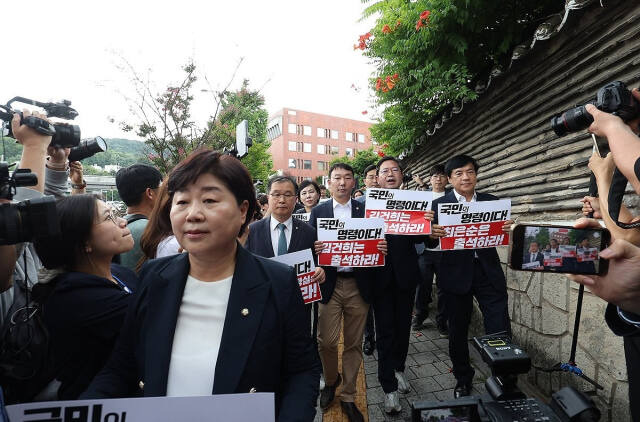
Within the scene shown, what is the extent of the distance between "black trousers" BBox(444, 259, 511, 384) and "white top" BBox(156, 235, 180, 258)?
2678 millimetres

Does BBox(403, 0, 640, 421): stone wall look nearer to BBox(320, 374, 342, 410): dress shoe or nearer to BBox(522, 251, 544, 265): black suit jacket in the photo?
BBox(522, 251, 544, 265): black suit jacket

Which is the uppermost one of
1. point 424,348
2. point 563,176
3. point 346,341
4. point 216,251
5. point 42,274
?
point 563,176

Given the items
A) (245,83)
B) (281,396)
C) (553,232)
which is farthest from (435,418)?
(245,83)

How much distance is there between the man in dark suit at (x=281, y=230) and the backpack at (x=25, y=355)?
6.23ft

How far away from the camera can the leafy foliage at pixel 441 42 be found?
3.82m

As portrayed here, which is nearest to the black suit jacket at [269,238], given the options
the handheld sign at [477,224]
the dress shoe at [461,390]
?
the handheld sign at [477,224]

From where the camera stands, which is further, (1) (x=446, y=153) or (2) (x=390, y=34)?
(1) (x=446, y=153)

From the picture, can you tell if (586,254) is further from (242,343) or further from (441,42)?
(441,42)

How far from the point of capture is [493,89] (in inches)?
177

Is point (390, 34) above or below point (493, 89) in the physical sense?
above

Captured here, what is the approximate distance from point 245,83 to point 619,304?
8969mm

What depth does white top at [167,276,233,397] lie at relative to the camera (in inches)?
53.6

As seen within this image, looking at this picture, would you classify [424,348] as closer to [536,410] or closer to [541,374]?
[541,374]

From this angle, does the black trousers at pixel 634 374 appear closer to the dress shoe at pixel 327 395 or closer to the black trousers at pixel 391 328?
the black trousers at pixel 391 328
